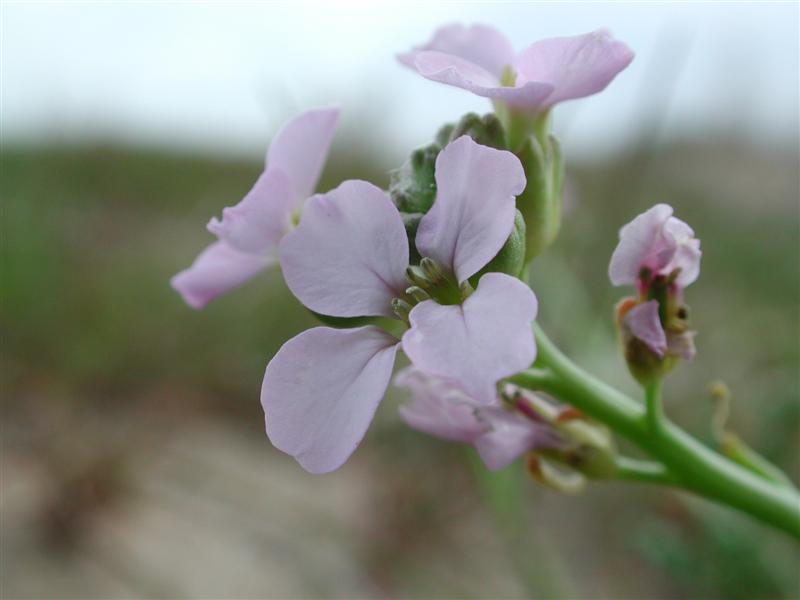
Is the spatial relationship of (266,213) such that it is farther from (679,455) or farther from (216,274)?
(679,455)

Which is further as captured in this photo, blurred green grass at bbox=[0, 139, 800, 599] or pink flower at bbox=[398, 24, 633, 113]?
blurred green grass at bbox=[0, 139, 800, 599]

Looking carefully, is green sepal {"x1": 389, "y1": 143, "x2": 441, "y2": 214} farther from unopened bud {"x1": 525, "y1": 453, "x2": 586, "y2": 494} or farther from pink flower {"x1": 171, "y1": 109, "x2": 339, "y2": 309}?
unopened bud {"x1": 525, "y1": 453, "x2": 586, "y2": 494}

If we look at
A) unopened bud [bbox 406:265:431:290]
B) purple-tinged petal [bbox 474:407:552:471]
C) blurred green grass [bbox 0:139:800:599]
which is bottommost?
blurred green grass [bbox 0:139:800:599]

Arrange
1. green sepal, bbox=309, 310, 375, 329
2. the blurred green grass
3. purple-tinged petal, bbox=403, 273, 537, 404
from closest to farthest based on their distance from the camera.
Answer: purple-tinged petal, bbox=403, 273, 537, 404, green sepal, bbox=309, 310, 375, 329, the blurred green grass

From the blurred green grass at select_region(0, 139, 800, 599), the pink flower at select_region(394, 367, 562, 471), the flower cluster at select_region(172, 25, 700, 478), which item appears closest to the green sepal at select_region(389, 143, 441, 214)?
the flower cluster at select_region(172, 25, 700, 478)

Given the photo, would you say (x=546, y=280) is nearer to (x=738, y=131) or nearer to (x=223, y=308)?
(x=223, y=308)

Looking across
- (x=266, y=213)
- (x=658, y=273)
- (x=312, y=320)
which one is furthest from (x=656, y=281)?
(x=312, y=320)

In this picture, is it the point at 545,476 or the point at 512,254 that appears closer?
the point at 512,254
